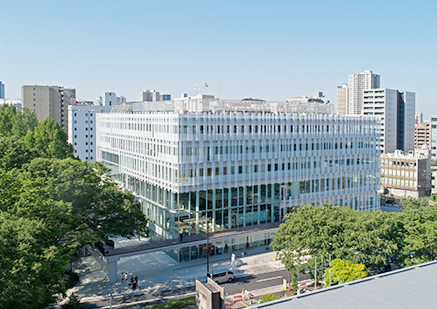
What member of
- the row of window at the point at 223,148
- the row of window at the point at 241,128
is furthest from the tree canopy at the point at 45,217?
the row of window at the point at 241,128

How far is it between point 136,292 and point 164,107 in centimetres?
3437

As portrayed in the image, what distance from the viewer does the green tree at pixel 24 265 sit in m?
34.3

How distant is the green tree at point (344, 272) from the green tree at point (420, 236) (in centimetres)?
770

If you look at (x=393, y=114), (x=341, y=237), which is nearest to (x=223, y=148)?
(x=341, y=237)

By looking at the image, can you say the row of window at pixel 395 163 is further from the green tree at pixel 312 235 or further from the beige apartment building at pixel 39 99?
the beige apartment building at pixel 39 99

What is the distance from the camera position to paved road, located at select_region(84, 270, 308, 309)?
49375mm

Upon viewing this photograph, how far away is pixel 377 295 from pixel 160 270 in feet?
111

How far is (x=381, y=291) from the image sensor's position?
3678 centimetres

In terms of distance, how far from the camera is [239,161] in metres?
68.9

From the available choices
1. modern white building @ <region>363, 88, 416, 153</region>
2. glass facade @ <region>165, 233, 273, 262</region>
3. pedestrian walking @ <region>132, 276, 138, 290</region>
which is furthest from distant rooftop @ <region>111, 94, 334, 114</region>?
modern white building @ <region>363, 88, 416, 153</region>

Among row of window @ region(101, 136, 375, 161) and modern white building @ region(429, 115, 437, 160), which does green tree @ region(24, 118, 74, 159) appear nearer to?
row of window @ region(101, 136, 375, 161)

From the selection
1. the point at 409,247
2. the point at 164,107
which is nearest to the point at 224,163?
the point at 164,107

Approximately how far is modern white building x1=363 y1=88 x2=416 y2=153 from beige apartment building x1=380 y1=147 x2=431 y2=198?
50223mm

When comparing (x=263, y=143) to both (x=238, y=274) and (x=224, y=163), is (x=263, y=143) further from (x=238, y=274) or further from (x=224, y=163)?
(x=238, y=274)
